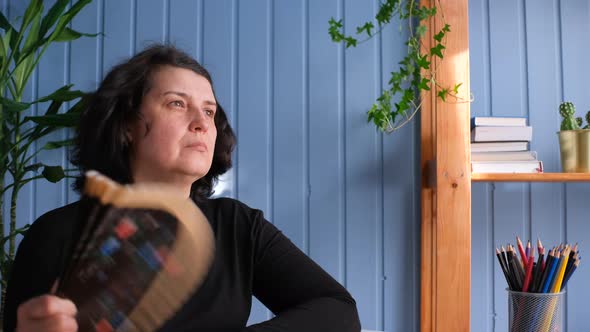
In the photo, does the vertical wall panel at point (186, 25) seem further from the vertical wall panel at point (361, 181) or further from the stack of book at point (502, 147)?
the stack of book at point (502, 147)

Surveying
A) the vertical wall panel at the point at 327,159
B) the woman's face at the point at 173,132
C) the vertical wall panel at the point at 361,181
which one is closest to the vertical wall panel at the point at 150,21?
the vertical wall panel at the point at 327,159

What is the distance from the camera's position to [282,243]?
1139mm

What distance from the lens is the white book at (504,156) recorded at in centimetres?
149

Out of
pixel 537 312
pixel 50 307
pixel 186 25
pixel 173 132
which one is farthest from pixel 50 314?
pixel 186 25

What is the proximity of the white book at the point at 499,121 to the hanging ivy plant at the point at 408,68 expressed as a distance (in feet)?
0.31

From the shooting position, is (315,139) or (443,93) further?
(315,139)

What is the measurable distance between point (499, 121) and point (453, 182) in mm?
214

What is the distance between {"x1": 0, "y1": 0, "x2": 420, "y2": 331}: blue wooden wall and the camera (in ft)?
5.57

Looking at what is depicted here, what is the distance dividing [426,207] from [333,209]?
0.27 metres

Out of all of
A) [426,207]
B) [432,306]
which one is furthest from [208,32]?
[432,306]

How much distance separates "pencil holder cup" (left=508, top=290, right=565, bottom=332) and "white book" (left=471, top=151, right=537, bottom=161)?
413 millimetres

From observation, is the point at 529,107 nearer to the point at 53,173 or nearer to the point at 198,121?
the point at 198,121

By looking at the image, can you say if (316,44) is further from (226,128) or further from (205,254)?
(205,254)

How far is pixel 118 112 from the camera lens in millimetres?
1075
